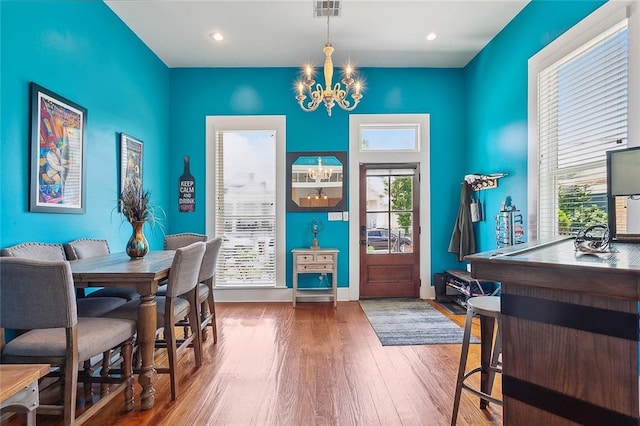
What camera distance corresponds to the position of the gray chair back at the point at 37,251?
6.56 ft

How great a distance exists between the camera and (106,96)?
3.12 metres

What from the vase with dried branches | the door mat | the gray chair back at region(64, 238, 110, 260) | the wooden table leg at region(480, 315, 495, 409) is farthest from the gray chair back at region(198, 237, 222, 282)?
the door mat

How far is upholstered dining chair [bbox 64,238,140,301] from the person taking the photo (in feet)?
8.17

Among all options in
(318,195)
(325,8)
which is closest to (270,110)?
(318,195)

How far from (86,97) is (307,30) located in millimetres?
2295

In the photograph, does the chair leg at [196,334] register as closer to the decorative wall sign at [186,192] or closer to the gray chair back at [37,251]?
the gray chair back at [37,251]

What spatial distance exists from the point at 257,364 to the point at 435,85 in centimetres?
423

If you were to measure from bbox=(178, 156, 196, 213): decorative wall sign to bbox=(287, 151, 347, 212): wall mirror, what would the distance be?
4.36 ft

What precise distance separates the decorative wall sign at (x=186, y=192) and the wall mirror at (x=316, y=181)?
133cm

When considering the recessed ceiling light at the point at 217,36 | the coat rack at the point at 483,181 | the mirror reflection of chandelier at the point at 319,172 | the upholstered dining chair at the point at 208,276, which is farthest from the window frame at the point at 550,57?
the recessed ceiling light at the point at 217,36

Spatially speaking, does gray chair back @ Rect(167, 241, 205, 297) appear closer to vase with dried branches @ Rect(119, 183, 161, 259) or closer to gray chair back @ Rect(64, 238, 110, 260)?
vase with dried branches @ Rect(119, 183, 161, 259)

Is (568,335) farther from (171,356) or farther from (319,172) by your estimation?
(319,172)

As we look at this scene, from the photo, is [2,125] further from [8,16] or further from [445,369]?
[445,369]

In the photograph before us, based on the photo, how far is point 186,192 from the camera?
14.7ft
